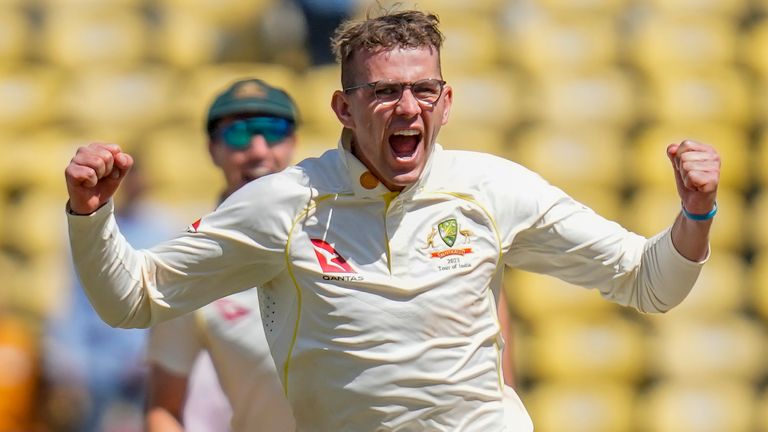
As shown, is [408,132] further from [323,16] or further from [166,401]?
[323,16]

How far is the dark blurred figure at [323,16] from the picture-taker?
587 centimetres

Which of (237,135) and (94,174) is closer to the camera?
(94,174)

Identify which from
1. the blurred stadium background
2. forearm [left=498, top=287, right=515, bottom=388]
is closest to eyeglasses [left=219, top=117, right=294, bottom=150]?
forearm [left=498, top=287, right=515, bottom=388]

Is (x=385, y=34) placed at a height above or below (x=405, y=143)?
above

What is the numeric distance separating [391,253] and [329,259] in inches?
4.9

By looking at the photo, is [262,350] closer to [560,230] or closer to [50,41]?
[560,230]

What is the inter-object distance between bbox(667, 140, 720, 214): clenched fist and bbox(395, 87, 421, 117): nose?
509 millimetres

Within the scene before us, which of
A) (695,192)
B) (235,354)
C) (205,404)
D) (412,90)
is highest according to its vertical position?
(412,90)

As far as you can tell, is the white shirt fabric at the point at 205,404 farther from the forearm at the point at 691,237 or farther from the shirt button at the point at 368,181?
the forearm at the point at 691,237

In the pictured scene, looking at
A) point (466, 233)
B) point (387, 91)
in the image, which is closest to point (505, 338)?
point (466, 233)

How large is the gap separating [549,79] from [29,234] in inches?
93.5

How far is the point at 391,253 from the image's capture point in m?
2.81

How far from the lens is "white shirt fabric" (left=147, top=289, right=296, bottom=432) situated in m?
3.58

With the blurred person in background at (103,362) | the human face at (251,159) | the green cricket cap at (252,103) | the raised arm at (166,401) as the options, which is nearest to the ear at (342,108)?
the human face at (251,159)
